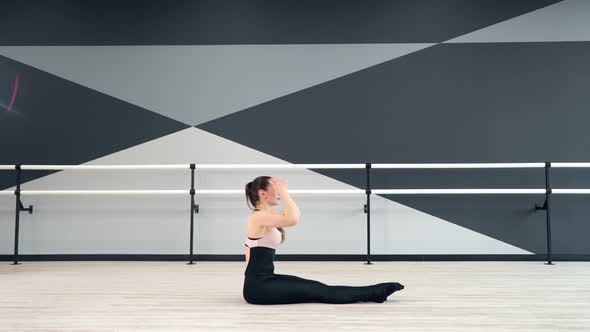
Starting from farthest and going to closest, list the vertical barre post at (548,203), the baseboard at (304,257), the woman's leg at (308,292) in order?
the baseboard at (304,257), the vertical barre post at (548,203), the woman's leg at (308,292)

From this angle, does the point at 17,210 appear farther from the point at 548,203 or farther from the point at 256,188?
the point at 548,203

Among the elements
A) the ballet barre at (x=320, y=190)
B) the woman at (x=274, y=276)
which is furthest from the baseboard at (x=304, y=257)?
the woman at (x=274, y=276)

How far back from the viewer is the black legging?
232 cm

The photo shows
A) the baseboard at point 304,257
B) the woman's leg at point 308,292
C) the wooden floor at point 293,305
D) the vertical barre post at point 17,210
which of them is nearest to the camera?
the wooden floor at point 293,305

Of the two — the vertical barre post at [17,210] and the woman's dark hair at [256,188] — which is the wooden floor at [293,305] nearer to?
the vertical barre post at [17,210]

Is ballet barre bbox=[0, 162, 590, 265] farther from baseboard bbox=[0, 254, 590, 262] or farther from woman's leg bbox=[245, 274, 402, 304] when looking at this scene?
woman's leg bbox=[245, 274, 402, 304]

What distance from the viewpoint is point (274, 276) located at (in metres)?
2.39

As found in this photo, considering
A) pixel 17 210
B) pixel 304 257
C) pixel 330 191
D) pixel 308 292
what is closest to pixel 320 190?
pixel 330 191

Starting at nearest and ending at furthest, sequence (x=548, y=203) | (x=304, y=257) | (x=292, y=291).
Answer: (x=292, y=291) → (x=548, y=203) → (x=304, y=257)

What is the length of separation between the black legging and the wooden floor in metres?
0.04

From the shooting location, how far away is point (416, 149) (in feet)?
14.0

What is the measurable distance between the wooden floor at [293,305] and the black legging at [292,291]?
4cm

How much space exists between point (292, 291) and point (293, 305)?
0.21 feet

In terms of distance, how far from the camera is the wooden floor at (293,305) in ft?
6.46
